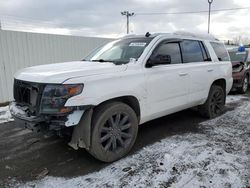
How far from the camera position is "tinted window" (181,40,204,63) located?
4.55 metres

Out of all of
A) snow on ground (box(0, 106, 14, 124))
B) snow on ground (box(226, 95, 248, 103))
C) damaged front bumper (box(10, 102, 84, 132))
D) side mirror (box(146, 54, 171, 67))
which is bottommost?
snow on ground (box(0, 106, 14, 124))

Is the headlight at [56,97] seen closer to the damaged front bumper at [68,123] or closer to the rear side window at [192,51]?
the damaged front bumper at [68,123]

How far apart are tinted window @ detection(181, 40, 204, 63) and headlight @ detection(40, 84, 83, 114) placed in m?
2.59

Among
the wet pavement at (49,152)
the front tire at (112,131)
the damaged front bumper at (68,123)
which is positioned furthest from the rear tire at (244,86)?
the damaged front bumper at (68,123)

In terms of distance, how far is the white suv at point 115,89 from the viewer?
113 inches

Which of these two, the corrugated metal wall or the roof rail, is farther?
the corrugated metal wall

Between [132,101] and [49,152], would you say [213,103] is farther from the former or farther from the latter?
[49,152]

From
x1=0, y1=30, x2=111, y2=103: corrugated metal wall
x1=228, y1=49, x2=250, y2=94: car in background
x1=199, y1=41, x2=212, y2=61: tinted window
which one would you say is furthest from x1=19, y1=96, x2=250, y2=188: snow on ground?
x1=0, y1=30, x2=111, y2=103: corrugated metal wall

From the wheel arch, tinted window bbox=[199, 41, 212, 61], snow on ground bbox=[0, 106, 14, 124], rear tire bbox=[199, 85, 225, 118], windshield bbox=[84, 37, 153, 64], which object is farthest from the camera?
snow on ground bbox=[0, 106, 14, 124]

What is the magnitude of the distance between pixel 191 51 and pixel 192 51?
44 millimetres

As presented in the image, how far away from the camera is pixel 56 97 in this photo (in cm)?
282

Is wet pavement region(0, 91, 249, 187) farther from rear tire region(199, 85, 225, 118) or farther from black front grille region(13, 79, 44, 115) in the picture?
black front grille region(13, 79, 44, 115)

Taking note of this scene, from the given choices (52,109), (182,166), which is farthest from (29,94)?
(182,166)

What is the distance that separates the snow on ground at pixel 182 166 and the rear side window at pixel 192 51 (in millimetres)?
1551
